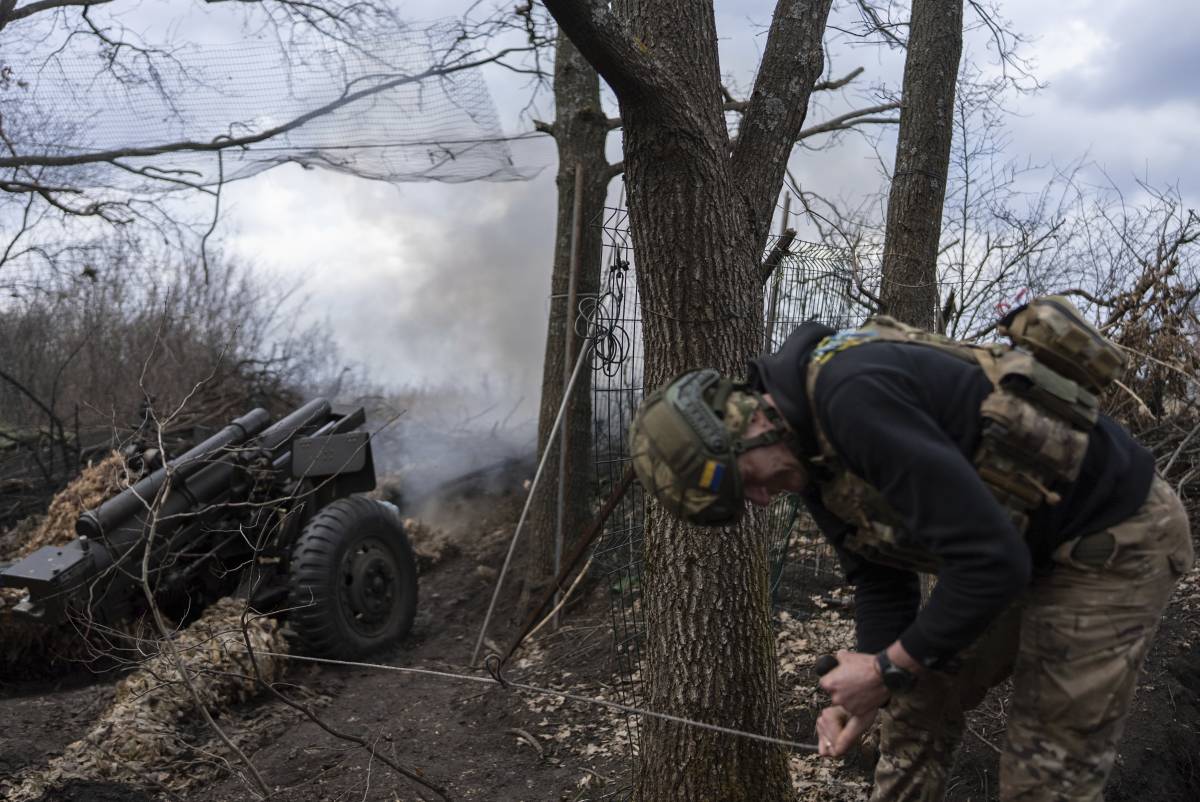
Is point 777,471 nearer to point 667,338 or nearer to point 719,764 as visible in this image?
point 667,338

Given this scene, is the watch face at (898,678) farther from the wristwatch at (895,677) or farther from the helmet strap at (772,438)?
the helmet strap at (772,438)

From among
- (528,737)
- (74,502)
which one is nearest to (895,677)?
(528,737)

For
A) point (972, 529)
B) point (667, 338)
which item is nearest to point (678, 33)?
point (667, 338)

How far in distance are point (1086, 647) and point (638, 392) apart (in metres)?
3.02

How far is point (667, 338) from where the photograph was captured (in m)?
3.51

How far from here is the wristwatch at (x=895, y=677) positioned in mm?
2213

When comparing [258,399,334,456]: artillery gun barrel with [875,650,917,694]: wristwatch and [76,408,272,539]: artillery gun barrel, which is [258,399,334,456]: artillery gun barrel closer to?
[76,408,272,539]: artillery gun barrel

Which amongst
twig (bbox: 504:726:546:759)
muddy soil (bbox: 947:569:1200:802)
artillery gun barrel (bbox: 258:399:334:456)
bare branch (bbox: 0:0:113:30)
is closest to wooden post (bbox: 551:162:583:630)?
twig (bbox: 504:726:546:759)

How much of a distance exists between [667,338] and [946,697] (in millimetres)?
1553

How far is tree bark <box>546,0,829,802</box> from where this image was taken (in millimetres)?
3354

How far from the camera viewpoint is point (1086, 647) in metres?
2.28

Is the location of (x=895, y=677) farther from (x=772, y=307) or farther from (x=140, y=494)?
(x=140, y=494)

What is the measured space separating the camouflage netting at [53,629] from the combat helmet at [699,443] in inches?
181

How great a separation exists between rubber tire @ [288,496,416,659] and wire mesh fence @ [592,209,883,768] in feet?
5.22
